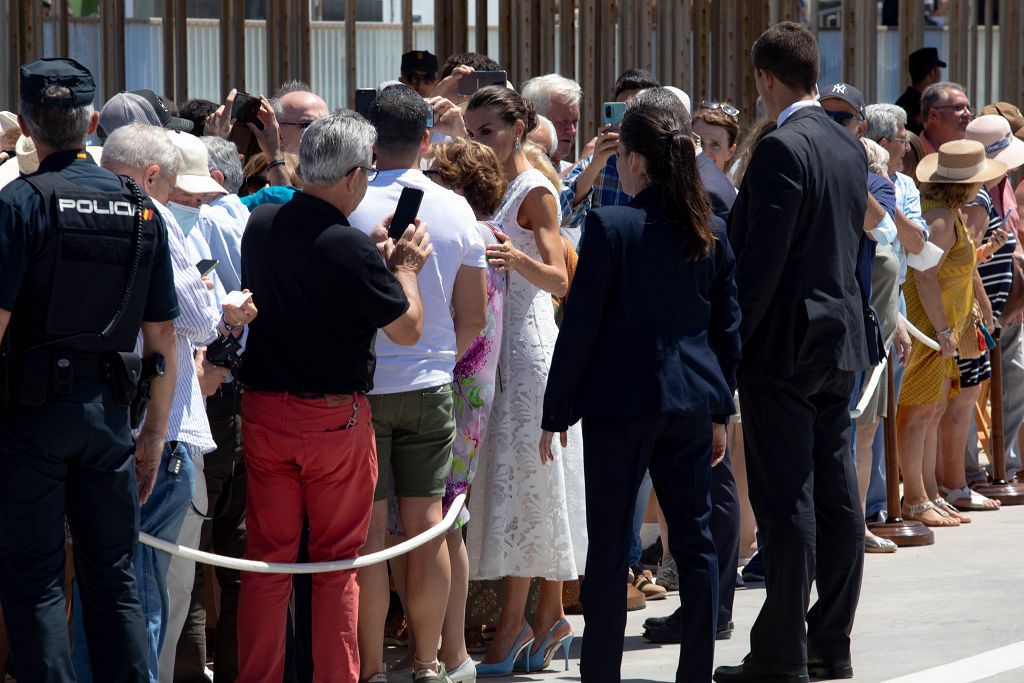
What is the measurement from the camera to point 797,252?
16.5 feet

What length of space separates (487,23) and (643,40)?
107 cm

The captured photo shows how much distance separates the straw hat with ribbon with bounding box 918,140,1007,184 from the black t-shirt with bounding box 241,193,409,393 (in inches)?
168

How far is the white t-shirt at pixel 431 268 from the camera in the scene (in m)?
4.76

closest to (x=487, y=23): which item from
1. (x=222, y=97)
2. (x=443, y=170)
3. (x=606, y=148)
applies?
(x=222, y=97)

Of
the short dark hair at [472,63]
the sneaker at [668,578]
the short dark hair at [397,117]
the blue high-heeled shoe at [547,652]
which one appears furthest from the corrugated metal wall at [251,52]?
the blue high-heeled shoe at [547,652]

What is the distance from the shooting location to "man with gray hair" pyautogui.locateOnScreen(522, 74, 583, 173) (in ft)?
A: 23.5

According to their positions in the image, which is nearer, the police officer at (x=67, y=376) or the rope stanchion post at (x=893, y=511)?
the police officer at (x=67, y=376)

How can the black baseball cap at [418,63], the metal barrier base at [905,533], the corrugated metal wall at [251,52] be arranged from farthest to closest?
the corrugated metal wall at [251,52] → the black baseball cap at [418,63] → the metal barrier base at [905,533]

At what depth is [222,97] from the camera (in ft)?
31.3

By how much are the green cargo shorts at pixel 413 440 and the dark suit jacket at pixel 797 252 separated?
1060 millimetres

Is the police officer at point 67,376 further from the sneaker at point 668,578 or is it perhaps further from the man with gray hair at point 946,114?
the man with gray hair at point 946,114

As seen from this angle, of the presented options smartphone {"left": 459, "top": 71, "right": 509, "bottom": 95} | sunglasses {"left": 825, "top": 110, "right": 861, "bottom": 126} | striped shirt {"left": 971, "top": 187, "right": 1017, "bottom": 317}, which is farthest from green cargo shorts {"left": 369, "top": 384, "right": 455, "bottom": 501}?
striped shirt {"left": 971, "top": 187, "right": 1017, "bottom": 317}

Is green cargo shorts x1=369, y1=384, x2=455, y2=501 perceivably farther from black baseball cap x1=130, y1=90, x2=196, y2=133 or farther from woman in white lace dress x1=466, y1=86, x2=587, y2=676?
black baseball cap x1=130, y1=90, x2=196, y2=133

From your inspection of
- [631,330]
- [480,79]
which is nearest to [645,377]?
[631,330]
